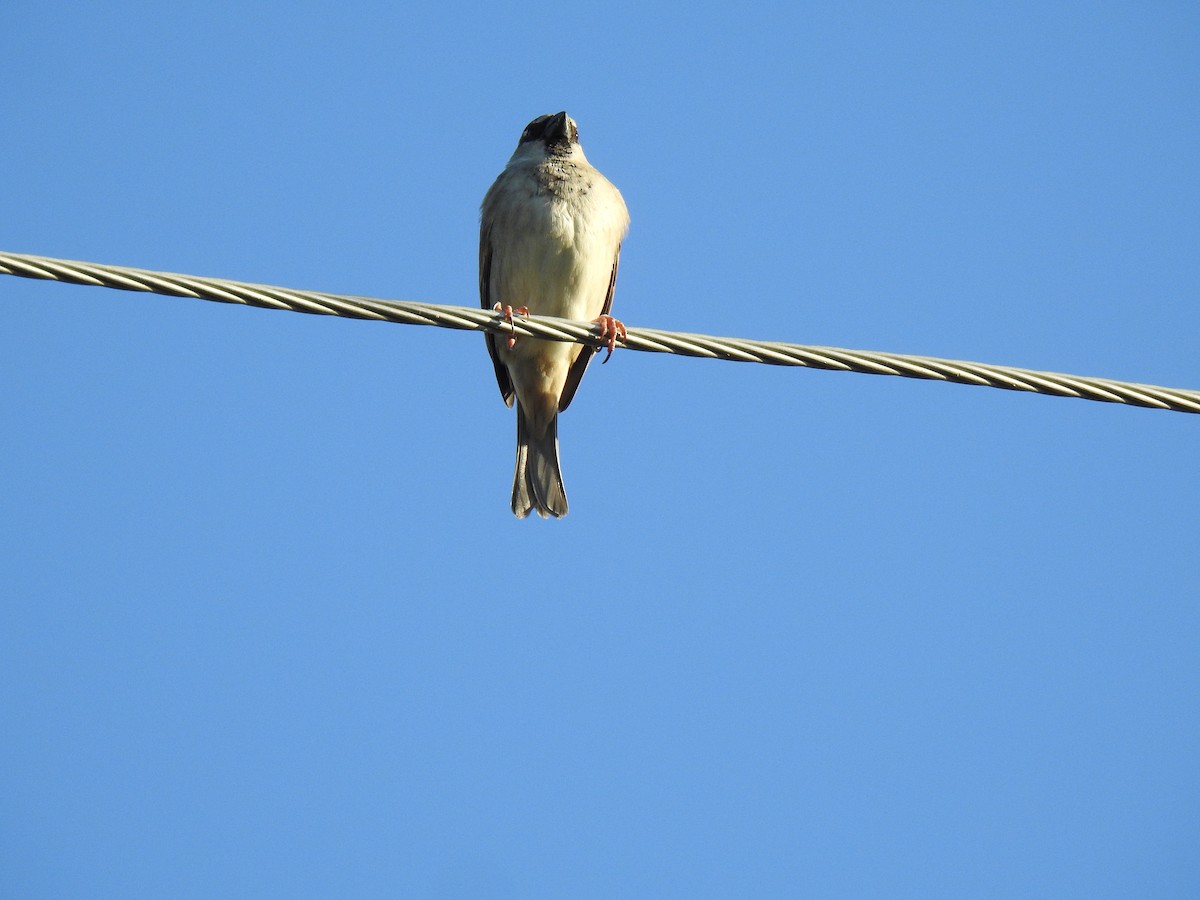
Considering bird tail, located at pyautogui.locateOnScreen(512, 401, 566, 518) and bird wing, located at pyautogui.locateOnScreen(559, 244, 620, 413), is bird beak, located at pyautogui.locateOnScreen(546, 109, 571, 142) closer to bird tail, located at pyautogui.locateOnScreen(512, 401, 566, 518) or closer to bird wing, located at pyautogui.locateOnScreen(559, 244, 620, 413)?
bird wing, located at pyautogui.locateOnScreen(559, 244, 620, 413)

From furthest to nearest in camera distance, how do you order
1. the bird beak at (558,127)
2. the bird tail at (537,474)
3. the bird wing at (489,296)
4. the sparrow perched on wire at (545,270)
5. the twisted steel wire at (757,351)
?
the bird beak at (558,127) < the bird wing at (489,296) < the bird tail at (537,474) < the sparrow perched on wire at (545,270) < the twisted steel wire at (757,351)

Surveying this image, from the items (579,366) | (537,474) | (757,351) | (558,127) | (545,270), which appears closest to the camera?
(757,351)

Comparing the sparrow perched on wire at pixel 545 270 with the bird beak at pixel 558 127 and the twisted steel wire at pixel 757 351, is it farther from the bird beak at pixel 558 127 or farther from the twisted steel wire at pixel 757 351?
the twisted steel wire at pixel 757 351

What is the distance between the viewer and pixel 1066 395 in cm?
400

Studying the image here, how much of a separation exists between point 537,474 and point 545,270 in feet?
3.71

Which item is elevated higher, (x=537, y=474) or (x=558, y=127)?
(x=558, y=127)

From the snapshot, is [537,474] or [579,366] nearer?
[537,474]

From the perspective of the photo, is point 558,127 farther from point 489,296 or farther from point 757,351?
point 757,351

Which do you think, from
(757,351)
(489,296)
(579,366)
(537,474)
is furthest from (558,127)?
(757,351)

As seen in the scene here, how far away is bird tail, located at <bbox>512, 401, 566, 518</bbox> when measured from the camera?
693cm

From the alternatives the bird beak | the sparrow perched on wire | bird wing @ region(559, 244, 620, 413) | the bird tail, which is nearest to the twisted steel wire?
the sparrow perched on wire

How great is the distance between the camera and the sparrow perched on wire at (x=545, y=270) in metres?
6.72

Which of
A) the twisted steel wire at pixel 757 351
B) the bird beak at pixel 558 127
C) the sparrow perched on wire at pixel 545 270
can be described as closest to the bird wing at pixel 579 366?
the sparrow perched on wire at pixel 545 270

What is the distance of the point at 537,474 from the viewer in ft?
23.0
